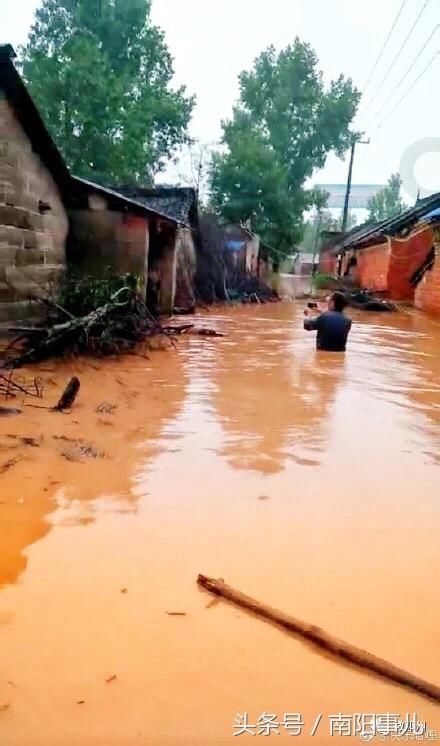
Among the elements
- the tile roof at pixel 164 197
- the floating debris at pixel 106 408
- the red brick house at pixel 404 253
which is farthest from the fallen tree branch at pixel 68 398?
the red brick house at pixel 404 253

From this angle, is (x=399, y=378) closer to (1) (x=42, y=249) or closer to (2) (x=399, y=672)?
(1) (x=42, y=249)

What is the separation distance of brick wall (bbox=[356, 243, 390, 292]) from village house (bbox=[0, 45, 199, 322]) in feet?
40.3

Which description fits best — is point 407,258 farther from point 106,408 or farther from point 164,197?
point 106,408

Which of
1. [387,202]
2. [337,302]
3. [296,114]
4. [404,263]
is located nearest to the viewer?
[337,302]

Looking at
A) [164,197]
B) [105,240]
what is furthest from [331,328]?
[164,197]

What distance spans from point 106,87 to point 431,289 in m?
14.5

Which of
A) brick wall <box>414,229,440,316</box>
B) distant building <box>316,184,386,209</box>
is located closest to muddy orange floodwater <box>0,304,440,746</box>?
brick wall <box>414,229,440,316</box>

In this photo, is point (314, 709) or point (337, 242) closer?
point (314, 709)

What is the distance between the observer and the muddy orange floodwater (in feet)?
6.04

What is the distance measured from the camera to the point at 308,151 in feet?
119

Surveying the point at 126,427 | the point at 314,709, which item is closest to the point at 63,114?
the point at 126,427

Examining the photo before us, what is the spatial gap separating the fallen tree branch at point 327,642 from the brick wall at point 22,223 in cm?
629

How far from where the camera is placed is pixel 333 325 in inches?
368

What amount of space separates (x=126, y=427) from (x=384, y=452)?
1.99 metres
